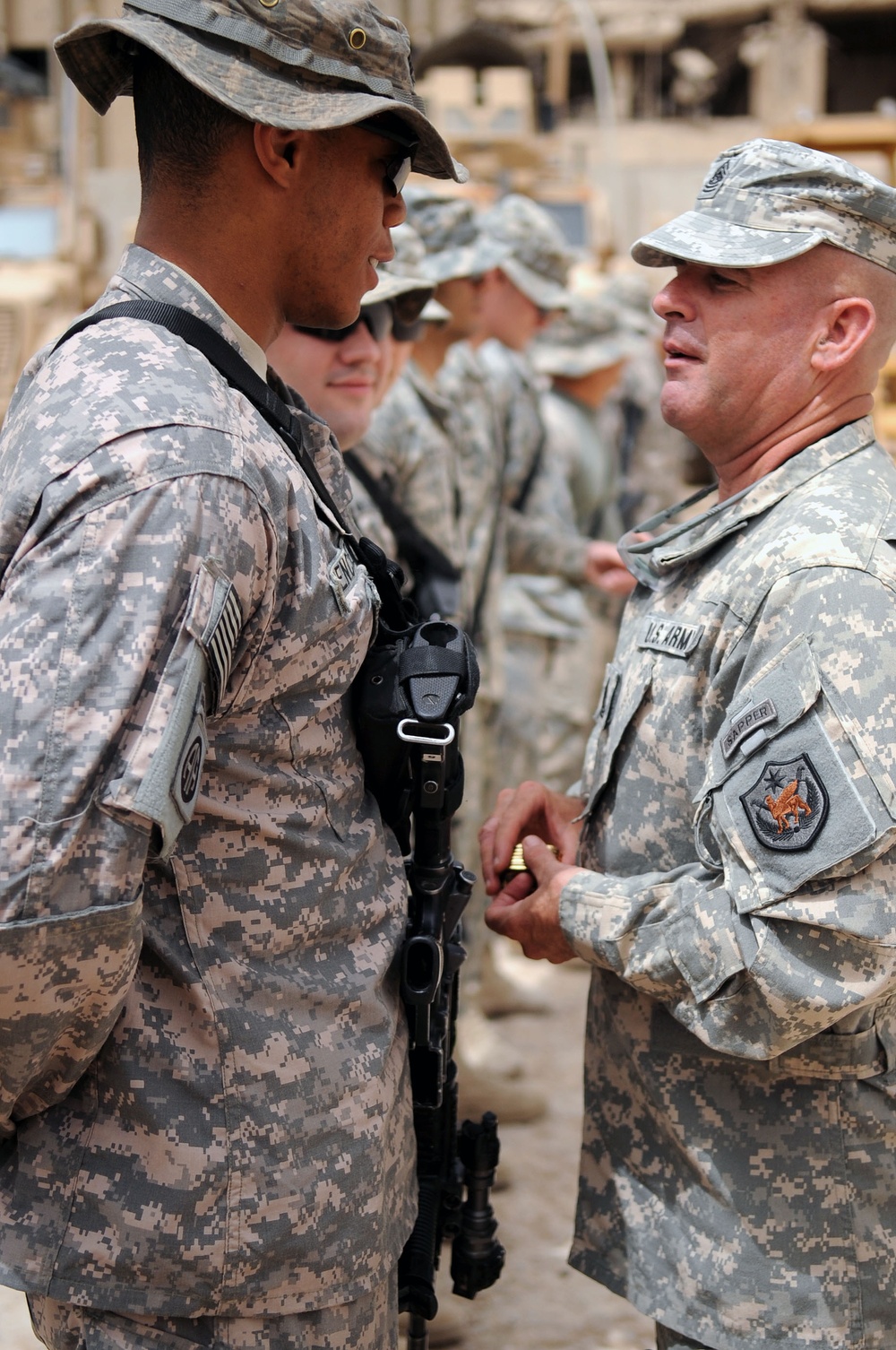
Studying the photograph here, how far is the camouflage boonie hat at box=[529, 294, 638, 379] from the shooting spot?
6480mm

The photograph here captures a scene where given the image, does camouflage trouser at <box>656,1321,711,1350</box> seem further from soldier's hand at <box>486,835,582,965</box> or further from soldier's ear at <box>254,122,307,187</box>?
soldier's ear at <box>254,122,307,187</box>

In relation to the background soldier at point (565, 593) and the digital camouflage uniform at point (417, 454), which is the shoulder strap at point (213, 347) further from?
the background soldier at point (565, 593)

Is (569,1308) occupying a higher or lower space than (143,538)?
lower

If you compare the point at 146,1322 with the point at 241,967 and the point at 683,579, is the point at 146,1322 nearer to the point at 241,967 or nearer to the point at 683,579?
the point at 241,967

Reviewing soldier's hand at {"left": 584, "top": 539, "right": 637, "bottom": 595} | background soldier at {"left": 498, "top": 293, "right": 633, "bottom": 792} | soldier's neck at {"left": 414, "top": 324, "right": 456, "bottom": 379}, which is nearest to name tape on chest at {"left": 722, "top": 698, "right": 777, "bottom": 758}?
soldier's hand at {"left": 584, "top": 539, "right": 637, "bottom": 595}

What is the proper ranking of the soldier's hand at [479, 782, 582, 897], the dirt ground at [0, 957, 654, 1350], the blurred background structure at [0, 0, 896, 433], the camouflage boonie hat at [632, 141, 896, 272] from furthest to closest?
the blurred background structure at [0, 0, 896, 433] < the dirt ground at [0, 957, 654, 1350] < the soldier's hand at [479, 782, 582, 897] < the camouflage boonie hat at [632, 141, 896, 272]

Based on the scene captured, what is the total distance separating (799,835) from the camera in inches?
65.4

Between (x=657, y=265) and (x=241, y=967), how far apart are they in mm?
1377

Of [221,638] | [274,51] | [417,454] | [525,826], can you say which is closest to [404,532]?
[417,454]

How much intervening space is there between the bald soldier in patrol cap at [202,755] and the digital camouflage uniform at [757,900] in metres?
0.45

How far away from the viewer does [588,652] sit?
6059 mm

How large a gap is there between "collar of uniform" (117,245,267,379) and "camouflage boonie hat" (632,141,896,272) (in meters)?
0.74

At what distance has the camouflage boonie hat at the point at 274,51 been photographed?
4.81 feet

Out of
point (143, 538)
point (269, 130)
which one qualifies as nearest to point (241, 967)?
point (143, 538)
